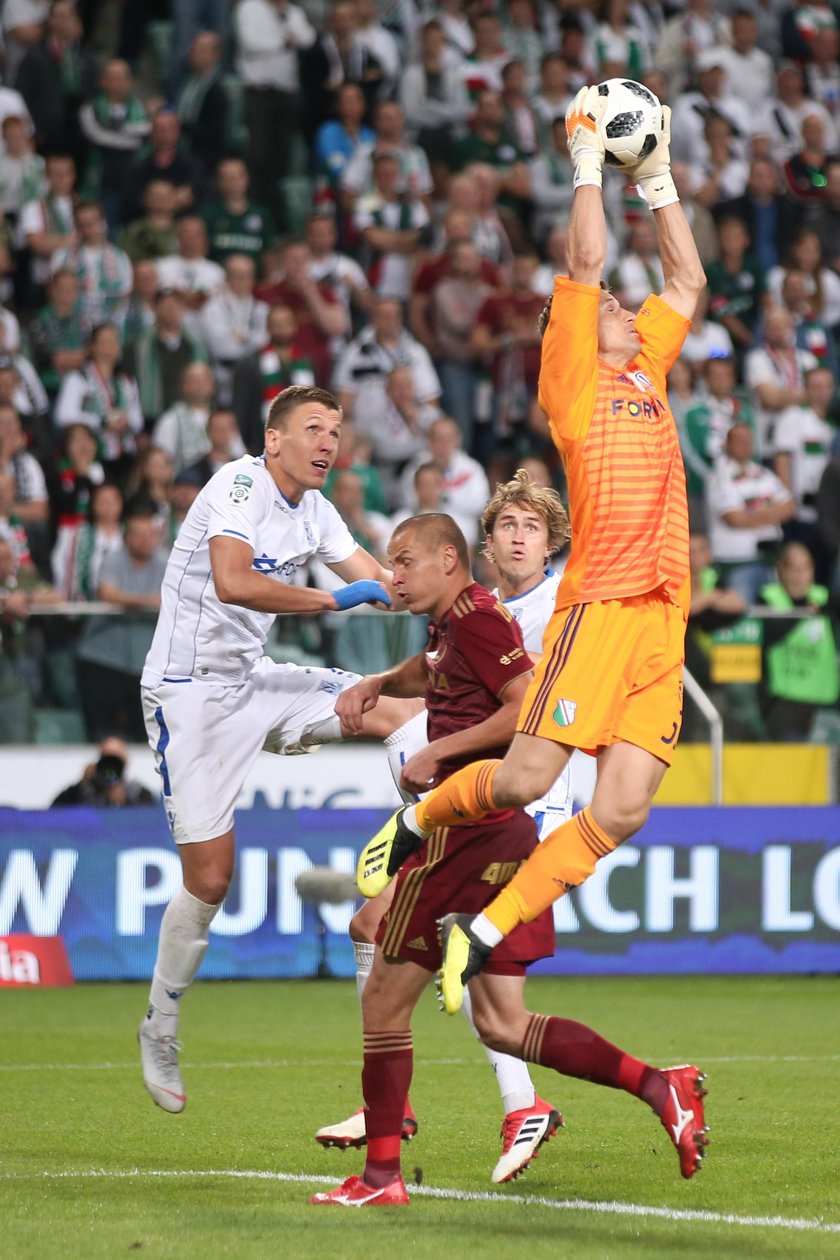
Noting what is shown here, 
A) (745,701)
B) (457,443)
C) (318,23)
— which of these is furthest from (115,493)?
(318,23)

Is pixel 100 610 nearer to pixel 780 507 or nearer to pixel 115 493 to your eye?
A: pixel 115 493

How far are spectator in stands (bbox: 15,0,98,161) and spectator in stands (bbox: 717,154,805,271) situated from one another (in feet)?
19.2

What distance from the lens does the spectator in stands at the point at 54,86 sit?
57.5 feet

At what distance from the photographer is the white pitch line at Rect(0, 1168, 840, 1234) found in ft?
18.4

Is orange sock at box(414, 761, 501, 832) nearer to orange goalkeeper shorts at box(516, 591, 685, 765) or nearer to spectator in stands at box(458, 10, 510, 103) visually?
orange goalkeeper shorts at box(516, 591, 685, 765)

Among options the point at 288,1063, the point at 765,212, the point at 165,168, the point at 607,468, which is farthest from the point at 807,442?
the point at 607,468

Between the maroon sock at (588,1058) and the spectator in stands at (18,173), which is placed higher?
the spectator in stands at (18,173)

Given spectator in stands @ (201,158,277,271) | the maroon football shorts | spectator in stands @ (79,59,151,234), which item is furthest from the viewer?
spectator in stands @ (79,59,151,234)

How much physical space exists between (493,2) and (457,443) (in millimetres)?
6204

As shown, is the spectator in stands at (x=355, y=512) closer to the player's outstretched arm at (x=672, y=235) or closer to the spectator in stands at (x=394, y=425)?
the spectator in stands at (x=394, y=425)

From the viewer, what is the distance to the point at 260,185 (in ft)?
60.5

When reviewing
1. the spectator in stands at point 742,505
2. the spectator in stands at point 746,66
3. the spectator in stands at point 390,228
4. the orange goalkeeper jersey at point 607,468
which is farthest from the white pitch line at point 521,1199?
the spectator in stands at point 746,66

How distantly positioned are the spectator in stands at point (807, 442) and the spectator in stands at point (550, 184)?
2.90 m

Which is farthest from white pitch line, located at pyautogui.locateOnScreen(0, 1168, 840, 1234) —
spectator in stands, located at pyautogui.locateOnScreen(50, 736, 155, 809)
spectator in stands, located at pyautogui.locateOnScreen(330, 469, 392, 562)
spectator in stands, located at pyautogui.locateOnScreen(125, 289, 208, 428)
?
spectator in stands, located at pyautogui.locateOnScreen(125, 289, 208, 428)
